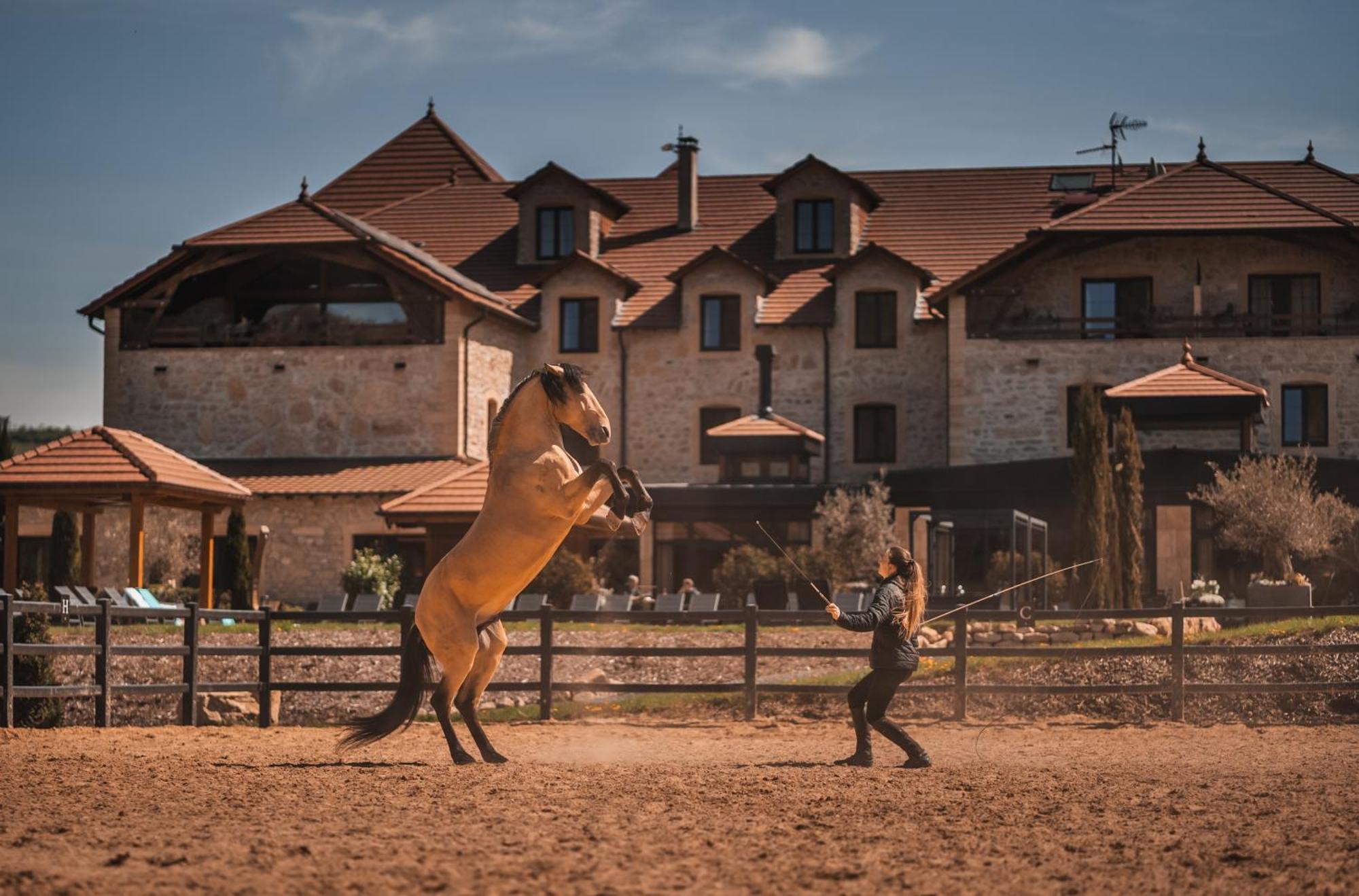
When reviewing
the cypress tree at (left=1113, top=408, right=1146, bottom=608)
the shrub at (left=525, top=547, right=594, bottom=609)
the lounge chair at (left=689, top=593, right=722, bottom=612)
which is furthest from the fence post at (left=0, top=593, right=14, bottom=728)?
the shrub at (left=525, top=547, right=594, bottom=609)

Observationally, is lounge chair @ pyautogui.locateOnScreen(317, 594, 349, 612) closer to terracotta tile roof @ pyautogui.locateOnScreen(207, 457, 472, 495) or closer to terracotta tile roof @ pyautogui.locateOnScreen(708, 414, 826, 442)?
terracotta tile roof @ pyautogui.locateOnScreen(207, 457, 472, 495)

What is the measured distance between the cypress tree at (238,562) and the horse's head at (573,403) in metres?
20.0

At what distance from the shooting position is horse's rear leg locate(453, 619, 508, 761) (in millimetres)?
12156

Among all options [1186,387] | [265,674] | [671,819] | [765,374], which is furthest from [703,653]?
[765,374]

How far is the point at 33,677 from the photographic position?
16.7m

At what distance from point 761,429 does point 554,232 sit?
394 inches

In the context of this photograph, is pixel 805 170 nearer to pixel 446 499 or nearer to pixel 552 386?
pixel 446 499

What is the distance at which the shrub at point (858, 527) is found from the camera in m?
32.2

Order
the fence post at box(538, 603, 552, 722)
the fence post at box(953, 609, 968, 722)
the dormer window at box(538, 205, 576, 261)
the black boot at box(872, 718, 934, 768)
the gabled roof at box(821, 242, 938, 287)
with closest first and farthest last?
the black boot at box(872, 718, 934, 768)
the fence post at box(953, 609, 968, 722)
the fence post at box(538, 603, 552, 722)
the gabled roof at box(821, 242, 938, 287)
the dormer window at box(538, 205, 576, 261)

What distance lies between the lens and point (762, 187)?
42.5 metres

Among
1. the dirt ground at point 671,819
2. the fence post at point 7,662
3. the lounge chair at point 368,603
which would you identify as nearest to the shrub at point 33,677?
the fence post at point 7,662

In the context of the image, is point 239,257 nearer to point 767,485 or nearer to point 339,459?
point 339,459

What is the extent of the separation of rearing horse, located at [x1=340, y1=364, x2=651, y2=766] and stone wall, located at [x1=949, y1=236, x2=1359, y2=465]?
81.0 ft

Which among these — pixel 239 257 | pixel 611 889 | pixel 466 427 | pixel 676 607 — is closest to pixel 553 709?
pixel 676 607
